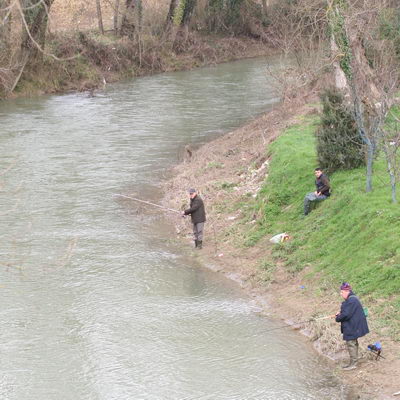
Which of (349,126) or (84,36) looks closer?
(349,126)

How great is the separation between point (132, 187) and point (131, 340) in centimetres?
1062

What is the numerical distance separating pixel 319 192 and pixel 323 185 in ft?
0.65

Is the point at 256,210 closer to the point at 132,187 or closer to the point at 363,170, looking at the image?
the point at 363,170

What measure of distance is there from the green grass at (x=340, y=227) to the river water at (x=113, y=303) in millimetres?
1687

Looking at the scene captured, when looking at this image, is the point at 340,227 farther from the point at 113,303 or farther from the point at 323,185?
the point at 113,303

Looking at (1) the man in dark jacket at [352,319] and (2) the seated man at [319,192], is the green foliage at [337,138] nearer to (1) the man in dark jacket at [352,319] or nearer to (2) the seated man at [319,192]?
(2) the seated man at [319,192]

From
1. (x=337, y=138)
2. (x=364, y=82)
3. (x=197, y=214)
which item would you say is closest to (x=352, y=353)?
(x=197, y=214)

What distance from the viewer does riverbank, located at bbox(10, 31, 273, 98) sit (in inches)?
1647

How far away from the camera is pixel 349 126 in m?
18.5

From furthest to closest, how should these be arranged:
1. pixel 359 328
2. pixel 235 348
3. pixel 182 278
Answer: pixel 182 278, pixel 235 348, pixel 359 328

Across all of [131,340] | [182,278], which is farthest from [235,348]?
[182,278]

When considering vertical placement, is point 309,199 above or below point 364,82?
below

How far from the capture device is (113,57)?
152 ft

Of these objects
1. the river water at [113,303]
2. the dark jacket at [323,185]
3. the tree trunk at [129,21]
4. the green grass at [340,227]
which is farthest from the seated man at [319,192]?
the tree trunk at [129,21]
